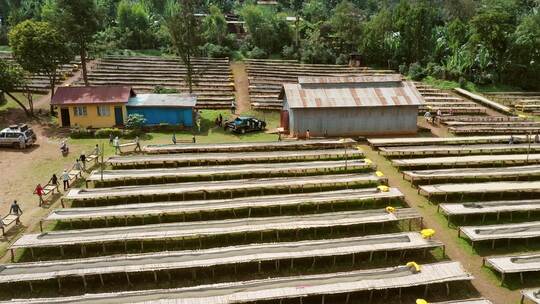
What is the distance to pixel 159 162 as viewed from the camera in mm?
32906

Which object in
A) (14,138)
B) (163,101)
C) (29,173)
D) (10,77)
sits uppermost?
(10,77)

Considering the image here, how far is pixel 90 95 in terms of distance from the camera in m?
43.2

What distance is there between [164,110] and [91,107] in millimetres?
6639

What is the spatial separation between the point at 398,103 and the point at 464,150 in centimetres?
753

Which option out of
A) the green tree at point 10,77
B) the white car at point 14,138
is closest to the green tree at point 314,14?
the green tree at point 10,77

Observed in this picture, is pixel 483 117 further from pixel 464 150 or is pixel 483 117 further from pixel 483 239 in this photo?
pixel 483 239

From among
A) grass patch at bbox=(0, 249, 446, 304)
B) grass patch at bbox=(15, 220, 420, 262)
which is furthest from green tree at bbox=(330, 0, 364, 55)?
grass patch at bbox=(0, 249, 446, 304)

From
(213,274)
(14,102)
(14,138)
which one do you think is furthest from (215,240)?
(14,102)

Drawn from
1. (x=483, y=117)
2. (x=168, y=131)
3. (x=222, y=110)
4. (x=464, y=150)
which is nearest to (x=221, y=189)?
(x=168, y=131)

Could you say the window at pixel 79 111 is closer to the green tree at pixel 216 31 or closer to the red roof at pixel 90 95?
the red roof at pixel 90 95

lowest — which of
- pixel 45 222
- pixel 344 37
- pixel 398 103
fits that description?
pixel 45 222

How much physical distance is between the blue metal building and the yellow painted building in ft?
3.43

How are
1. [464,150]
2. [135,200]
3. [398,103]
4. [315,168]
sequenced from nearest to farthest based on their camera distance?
[135,200]
[315,168]
[464,150]
[398,103]

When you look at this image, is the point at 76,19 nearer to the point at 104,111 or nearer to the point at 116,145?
the point at 104,111
